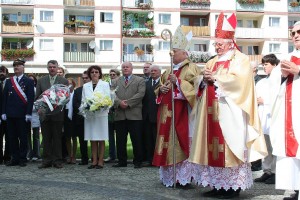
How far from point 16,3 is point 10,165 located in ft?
113

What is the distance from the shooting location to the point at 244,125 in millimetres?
6922

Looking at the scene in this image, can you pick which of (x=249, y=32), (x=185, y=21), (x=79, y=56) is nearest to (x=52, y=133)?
(x=79, y=56)

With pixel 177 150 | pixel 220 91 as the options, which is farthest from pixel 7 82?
pixel 220 91

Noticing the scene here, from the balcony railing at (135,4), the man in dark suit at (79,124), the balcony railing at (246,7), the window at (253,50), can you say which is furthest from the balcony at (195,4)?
the man in dark suit at (79,124)

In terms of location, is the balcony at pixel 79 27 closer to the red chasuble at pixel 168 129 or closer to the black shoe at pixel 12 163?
the black shoe at pixel 12 163

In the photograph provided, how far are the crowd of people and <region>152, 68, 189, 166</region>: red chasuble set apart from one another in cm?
Result: 2

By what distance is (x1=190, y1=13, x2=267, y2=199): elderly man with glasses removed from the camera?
22.5 feet

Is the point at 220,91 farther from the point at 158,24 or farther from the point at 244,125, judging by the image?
the point at 158,24

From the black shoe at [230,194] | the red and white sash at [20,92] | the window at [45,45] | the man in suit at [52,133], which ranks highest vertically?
the window at [45,45]

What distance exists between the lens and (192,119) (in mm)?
8008

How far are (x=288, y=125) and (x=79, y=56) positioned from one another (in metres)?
38.2

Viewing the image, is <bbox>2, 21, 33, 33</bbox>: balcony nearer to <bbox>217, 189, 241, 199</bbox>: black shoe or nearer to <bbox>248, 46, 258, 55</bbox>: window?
<bbox>248, 46, 258, 55</bbox>: window

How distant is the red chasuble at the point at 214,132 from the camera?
693 cm

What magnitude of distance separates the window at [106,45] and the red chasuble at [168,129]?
3535 cm
